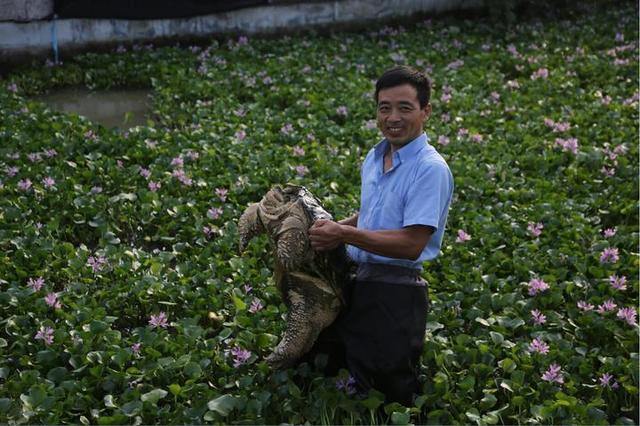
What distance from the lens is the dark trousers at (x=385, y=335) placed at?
132 inches

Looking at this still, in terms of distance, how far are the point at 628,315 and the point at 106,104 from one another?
241 inches

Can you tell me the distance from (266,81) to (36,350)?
17.6 ft

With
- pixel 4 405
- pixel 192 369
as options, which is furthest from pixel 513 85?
pixel 4 405

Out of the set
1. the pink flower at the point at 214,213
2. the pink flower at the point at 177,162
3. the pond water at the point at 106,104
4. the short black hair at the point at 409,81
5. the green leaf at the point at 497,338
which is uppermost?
the short black hair at the point at 409,81

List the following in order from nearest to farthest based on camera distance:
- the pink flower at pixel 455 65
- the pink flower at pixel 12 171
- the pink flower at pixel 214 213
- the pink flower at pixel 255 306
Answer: the pink flower at pixel 255 306 → the pink flower at pixel 214 213 → the pink flower at pixel 12 171 → the pink flower at pixel 455 65

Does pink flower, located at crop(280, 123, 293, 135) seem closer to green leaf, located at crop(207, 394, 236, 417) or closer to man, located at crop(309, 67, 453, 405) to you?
man, located at crop(309, 67, 453, 405)

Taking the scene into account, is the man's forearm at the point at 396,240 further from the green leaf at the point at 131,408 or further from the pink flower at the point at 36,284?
the pink flower at the point at 36,284

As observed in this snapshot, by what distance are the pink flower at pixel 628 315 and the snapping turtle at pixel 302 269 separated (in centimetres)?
159

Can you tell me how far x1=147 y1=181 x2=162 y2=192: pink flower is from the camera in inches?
233

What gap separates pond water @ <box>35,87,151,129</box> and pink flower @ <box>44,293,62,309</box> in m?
3.75

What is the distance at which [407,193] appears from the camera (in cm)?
326

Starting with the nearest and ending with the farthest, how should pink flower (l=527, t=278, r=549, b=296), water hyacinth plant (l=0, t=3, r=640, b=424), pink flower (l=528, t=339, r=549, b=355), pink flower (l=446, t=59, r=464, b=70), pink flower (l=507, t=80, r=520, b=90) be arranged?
water hyacinth plant (l=0, t=3, r=640, b=424) < pink flower (l=528, t=339, r=549, b=355) < pink flower (l=527, t=278, r=549, b=296) < pink flower (l=507, t=80, r=520, b=90) < pink flower (l=446, t=59, r=464, b=70)

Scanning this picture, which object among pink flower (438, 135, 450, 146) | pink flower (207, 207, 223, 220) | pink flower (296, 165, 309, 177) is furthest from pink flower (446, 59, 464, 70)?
pink flower (207, 207, 223, 220)

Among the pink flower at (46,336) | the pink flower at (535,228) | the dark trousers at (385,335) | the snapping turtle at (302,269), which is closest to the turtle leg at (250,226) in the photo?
the snapping turtle at (302,269)
